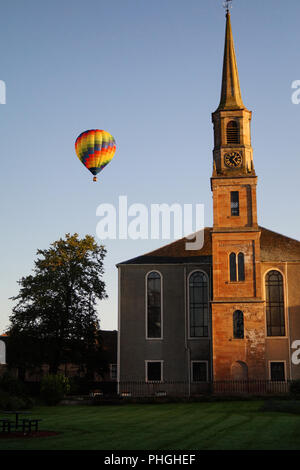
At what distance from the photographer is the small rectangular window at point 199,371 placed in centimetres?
4703

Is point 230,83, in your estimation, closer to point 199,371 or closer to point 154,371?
point 199,371

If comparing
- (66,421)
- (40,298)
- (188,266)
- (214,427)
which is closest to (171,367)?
(188,266)

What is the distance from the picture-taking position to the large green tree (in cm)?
4853

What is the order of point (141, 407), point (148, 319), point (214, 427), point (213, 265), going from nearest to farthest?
1. point (214, 427)
2. point (141, 407)
3. point (213, 265)
4. point (148, 319)

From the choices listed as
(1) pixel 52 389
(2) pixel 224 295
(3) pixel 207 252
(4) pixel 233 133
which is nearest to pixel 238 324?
(2) pixel 224 295

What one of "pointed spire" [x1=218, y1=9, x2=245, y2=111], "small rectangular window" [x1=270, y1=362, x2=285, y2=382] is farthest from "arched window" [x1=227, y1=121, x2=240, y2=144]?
"small rectangular window" [x1=270, y1=362, x2=285, y2=382]

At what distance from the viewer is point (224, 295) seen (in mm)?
44938

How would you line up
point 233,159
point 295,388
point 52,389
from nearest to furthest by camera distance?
point 52,389, point 295,388, point 233,159

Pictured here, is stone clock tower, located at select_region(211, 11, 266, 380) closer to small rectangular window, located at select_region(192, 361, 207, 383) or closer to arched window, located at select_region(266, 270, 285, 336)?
arched window, located at select_region(266, 270, 285, 336)

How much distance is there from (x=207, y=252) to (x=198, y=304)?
4975 mm

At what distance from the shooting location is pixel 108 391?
5594 cm

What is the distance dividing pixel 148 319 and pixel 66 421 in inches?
929

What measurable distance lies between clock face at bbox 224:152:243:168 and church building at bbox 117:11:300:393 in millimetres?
85

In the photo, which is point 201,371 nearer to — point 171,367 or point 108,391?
point 171,367
